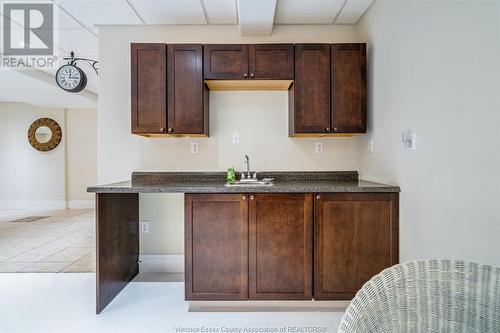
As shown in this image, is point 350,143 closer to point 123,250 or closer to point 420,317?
point 420,317

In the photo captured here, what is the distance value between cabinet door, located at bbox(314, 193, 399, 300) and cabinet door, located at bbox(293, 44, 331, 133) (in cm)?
74

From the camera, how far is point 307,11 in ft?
8.52

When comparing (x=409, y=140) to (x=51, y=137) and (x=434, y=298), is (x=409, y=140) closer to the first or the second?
(x=434, y=298)

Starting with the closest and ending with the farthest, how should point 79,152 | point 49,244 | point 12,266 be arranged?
point 12,266
point 49,244
point 79,152

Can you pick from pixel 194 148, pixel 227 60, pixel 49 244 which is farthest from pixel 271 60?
pixel 49 244

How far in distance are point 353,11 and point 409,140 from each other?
1418mm

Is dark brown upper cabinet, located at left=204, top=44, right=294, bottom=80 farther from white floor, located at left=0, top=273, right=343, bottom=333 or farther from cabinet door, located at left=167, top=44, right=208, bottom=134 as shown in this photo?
white floor, located at left=0, top=273, right=343, bottom=333

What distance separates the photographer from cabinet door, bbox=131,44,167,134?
2490 mm

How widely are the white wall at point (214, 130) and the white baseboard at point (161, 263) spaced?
0.13m

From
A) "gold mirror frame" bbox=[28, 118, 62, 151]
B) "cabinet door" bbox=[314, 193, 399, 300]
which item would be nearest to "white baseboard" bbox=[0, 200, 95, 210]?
"gold mirror frame" bbox=[28, 118, 62, 151]

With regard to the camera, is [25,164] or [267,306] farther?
[25,164]

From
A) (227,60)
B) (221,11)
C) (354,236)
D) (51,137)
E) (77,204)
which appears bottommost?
(77,204)

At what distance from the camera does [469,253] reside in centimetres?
140

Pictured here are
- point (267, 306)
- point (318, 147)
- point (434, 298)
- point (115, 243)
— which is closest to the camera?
point (434, 298)
